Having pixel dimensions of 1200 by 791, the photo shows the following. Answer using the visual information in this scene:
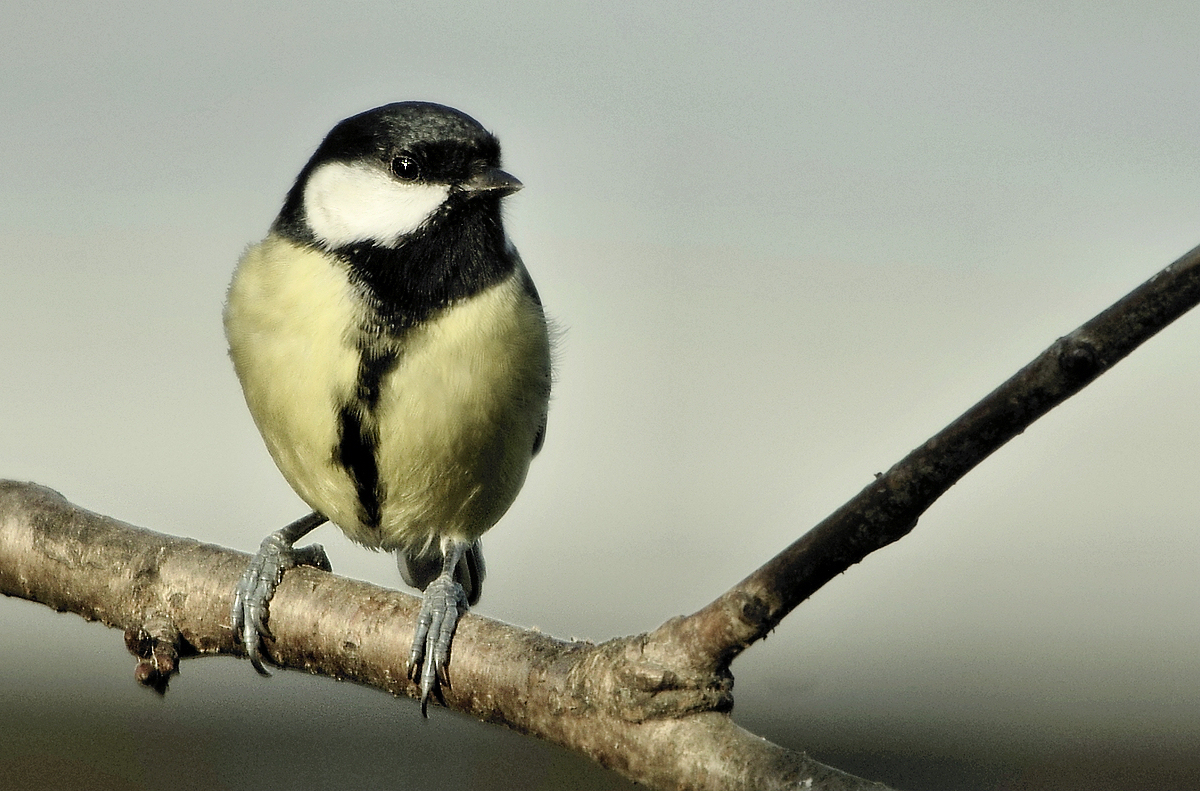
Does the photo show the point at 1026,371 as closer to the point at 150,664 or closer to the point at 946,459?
the point at 946,459

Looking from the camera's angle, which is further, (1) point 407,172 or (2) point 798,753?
(1) point 407,172

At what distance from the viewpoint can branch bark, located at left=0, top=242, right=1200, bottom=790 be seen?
37.2 inches

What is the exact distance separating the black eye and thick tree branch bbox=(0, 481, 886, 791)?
2.19ft

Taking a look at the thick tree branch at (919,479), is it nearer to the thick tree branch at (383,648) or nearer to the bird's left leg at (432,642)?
the thick tree branch at (383,648)

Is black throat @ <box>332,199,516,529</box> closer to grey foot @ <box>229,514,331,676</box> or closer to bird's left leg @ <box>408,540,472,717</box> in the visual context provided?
grey foot @ <box>229,514,331,676</box>

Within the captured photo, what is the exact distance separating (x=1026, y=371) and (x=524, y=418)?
1126mm

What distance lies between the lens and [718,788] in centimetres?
117

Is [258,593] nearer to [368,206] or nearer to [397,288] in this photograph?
[397,288]

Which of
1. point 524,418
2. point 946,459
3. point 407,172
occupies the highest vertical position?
point 407,172

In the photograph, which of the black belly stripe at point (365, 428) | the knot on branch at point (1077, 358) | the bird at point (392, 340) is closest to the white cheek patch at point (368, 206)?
the bird at point (392, 340)

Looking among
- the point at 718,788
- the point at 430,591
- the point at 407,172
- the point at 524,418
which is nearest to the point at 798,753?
the point at 718,788

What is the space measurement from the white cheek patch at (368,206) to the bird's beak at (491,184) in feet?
0.14

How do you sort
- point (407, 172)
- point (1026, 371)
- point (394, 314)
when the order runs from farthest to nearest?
point (407, 172) < point (394, 314) < point (1026, 371)

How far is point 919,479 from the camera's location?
1.00 m
